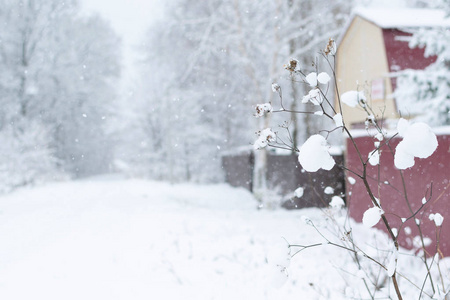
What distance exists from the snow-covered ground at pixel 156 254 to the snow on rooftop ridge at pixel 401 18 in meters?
4.89

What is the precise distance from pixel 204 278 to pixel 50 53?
14.4m

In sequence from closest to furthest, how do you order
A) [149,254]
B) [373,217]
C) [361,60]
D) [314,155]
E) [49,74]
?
[314,155] → [373,217] → [149,254] → [361,60] → [49,74]

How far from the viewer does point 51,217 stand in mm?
6637

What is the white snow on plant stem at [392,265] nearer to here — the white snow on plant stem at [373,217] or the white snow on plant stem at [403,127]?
the white snow on plant stem at [373,217]

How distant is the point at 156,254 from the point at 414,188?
3.10m

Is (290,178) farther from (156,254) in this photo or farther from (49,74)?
(49,74)

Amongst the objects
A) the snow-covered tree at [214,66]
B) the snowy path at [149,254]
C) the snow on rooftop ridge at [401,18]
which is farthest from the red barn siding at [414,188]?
the snow on rooftop ridge at [401,18]

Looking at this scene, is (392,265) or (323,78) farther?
(323,78)

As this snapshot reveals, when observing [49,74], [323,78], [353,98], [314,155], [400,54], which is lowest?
[314,155]

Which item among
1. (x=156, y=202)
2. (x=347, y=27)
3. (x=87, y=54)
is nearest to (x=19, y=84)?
(x=87, y=54)

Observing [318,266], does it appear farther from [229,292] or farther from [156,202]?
[156,202]

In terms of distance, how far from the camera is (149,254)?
4371 mm

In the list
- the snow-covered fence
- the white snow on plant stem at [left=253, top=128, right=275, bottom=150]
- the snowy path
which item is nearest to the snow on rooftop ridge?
the snow-covered fence

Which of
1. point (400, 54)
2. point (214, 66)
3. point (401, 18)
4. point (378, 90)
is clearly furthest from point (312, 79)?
point (214, 66)
